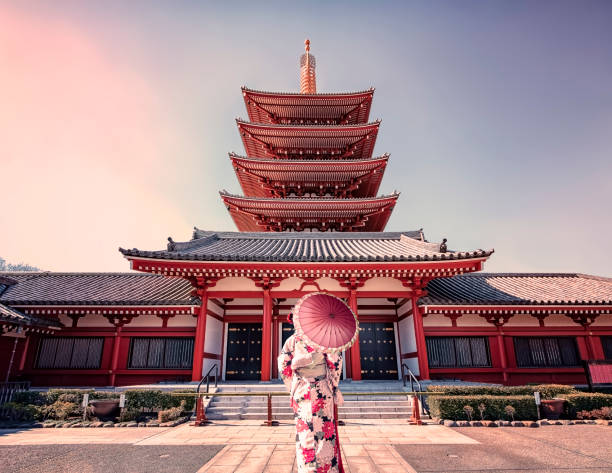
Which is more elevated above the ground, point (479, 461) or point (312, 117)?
point (312, 117)

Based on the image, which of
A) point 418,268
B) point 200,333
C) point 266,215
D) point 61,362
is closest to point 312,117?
point 266,215

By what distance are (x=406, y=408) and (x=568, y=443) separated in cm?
350

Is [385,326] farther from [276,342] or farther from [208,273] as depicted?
[208,273]

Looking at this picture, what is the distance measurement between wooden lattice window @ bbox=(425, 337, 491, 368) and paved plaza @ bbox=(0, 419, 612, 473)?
4448 mm

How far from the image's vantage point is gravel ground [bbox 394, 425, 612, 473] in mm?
4449

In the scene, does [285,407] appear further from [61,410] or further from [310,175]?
[310,175]

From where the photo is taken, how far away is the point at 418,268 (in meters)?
10.5

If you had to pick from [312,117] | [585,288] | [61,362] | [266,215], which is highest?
[312,117]

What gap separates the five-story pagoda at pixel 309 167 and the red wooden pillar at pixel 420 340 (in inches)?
235

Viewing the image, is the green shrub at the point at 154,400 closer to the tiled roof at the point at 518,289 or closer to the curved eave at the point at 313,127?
the tiled roof at the point at 518,289

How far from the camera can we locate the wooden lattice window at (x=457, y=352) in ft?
37.9

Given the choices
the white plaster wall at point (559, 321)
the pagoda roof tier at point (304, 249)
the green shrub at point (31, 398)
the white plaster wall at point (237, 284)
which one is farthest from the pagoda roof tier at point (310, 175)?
the green shrub at point (31, 398)

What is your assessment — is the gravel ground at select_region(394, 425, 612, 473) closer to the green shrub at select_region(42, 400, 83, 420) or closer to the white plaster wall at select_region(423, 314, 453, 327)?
the white plaster wall at select_region(423, 314, 453, 327)

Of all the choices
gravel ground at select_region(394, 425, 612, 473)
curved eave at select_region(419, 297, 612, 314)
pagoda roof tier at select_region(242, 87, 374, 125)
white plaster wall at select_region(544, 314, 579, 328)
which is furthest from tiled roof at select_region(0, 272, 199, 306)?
white plaster wall at select_region(544, 314, 579, 328)
